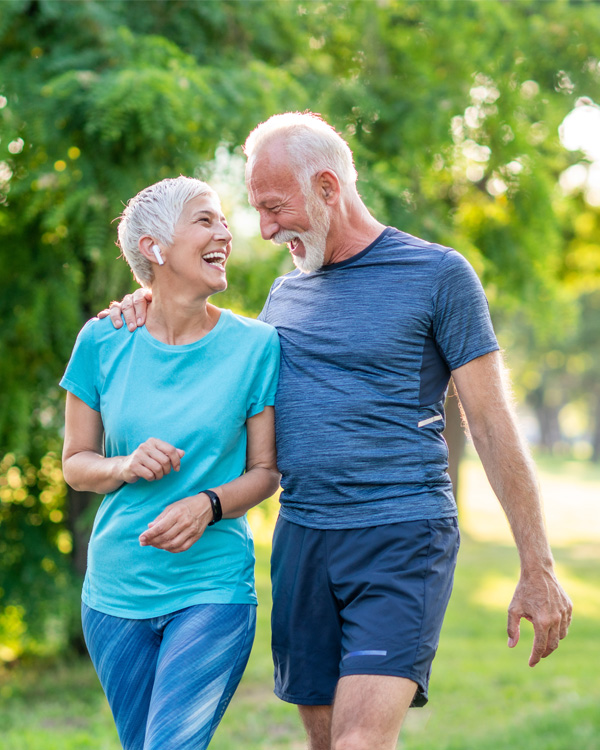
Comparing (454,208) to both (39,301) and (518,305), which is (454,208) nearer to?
(518,305)

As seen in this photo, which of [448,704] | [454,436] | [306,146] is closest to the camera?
[306,146]

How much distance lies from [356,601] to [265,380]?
687 mm

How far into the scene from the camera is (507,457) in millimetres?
2535

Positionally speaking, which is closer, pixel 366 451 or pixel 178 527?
pixel 178 527

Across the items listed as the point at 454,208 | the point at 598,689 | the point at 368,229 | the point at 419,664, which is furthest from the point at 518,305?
the point at 419,664

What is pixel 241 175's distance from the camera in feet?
18.3

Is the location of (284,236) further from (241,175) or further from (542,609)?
(241,175)

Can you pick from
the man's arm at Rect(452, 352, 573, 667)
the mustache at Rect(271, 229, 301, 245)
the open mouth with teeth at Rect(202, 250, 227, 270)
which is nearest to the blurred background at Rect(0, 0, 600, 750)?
the mustache at Rect(271, 229, 301, 245)

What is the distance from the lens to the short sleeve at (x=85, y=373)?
8.56 ft

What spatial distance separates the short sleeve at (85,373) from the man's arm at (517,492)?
1.05m

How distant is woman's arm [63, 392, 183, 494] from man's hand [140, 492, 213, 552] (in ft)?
0.36

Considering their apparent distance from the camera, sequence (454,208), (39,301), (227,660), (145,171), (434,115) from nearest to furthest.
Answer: (227,660), (145,171), (39,301), (434,115), (454,208)

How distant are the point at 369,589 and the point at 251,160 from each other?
4.46 ft

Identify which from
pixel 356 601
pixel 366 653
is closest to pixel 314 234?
pixel 356 601
